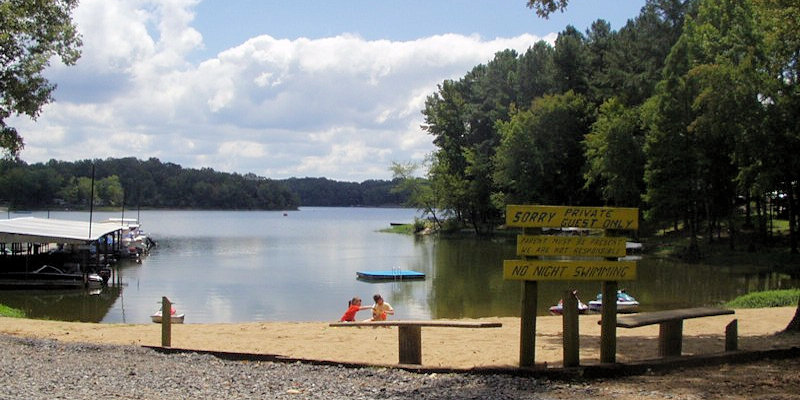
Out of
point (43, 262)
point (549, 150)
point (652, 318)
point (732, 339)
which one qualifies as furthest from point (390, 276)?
point (549, 150)

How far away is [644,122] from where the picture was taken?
5141 centimetres

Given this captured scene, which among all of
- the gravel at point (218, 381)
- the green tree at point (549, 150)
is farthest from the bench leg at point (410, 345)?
the green tree at point (549, 150)

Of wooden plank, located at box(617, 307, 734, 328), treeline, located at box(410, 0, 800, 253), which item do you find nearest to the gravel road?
wooden plank, located at box(617, 307, 734, 328)

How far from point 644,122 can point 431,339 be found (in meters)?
42.6

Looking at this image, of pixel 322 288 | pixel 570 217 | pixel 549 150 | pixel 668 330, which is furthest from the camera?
pixel 549 150

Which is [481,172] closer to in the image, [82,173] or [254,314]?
[254,314]

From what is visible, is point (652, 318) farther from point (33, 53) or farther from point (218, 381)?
point (33, 53)

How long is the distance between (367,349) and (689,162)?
135 ft

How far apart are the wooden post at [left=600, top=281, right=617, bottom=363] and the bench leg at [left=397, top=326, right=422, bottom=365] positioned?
232 cm

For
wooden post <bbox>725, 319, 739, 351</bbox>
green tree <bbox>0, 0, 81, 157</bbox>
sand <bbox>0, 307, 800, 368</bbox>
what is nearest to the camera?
wooden post <bbox>725, 319, 739, 351</bbox>

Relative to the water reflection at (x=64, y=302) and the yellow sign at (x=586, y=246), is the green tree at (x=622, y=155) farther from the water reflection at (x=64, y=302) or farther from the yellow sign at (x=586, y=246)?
the yellow sign at (x=586, y=246)

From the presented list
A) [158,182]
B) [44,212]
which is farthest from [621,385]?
[158,182]

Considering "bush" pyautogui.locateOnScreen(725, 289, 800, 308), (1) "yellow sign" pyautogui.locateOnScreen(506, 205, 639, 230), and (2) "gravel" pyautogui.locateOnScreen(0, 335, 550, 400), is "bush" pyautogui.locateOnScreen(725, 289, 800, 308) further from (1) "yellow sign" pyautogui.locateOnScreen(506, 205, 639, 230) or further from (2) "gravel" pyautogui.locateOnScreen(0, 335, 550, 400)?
(2) "gravel" pyautogui.locateOnScreen(0, 335, 550, 400)

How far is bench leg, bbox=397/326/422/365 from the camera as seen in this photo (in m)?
9.62
